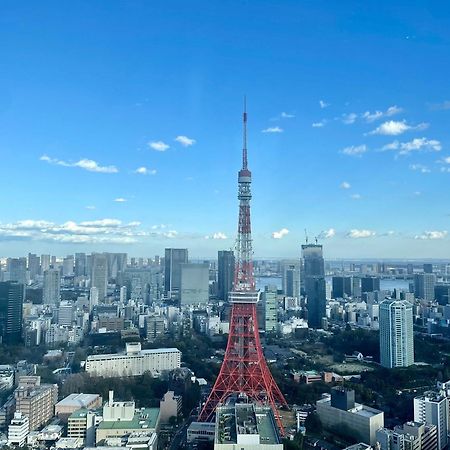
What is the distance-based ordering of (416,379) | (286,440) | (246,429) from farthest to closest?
(416,379) → (286,440) → (246,429)

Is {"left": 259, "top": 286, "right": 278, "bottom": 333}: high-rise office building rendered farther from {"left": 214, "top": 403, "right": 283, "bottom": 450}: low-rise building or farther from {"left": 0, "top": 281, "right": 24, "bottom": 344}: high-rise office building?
{"left": 214, "top": 403, "right": 283, "bottom": 450}: low-rise building

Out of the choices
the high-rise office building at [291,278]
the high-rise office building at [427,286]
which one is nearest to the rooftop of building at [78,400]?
the high-rise office building at [291,278]

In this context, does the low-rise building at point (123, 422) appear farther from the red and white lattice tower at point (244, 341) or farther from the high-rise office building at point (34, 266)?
the high-rise office building at point (34, 266)

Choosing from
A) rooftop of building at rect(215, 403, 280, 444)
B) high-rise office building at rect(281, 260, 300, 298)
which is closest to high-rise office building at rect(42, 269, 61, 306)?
high-rise office building at rect(281, 260, 300, 298)

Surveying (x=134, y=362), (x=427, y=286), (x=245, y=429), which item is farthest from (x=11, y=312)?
(x=427, y=286)

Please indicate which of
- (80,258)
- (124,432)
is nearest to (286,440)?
(124,432)

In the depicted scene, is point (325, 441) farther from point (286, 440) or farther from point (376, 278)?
point (376, 278)
